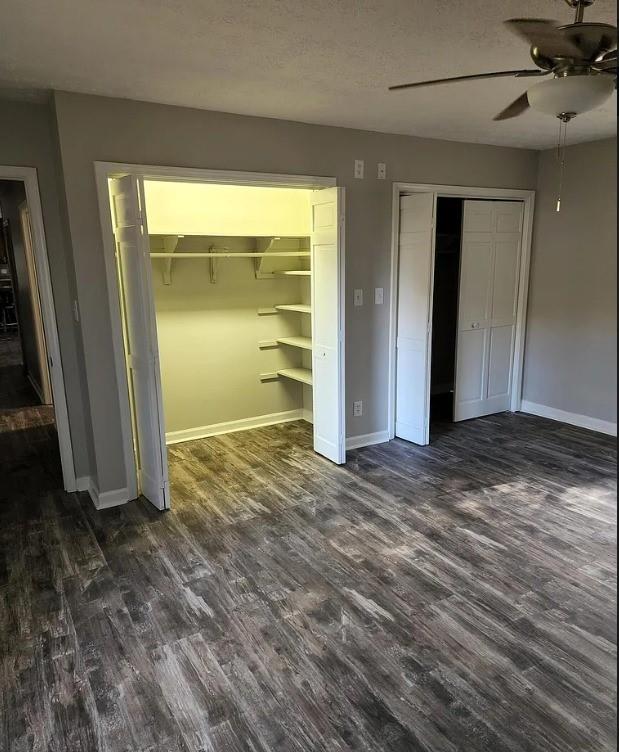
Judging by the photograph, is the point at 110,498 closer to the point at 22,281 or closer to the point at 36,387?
the point at 36,387

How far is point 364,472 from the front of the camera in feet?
12.8

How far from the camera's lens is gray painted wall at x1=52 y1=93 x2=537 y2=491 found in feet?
9.85

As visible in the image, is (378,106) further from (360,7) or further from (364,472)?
(364,472)

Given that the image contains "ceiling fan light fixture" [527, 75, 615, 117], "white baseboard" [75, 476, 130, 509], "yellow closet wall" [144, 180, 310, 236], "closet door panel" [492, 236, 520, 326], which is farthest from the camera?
"closet door panel" [492, 236, 520, 326]

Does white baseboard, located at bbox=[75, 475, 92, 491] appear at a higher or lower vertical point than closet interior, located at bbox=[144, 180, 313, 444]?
lower

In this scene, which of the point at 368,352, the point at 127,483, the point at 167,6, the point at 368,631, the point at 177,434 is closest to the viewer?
the point at 167,6

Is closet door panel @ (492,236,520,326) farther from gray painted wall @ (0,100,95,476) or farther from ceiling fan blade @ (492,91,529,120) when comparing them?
gray painted wall @ (0,100,95,476)

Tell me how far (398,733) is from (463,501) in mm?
1849

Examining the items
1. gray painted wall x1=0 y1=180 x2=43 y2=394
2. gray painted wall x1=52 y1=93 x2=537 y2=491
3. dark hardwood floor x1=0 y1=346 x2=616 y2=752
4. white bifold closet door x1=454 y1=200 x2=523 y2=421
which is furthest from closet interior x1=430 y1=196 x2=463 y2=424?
gray painted wall x1=0 y1=180 x2=43 y2=394

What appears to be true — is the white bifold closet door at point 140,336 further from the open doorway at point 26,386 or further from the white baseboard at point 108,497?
the open doorway at point 26,386

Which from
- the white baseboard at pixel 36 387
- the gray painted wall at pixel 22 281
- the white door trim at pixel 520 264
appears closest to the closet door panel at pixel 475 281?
the white door trim at pixel 520 264

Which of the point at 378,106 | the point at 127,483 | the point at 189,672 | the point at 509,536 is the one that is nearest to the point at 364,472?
the point at 509,536

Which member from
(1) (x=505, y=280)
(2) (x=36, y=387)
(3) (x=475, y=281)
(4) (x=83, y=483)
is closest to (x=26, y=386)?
(2) (x=36, y=387)

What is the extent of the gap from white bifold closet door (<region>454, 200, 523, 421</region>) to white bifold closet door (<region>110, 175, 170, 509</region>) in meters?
2.86
